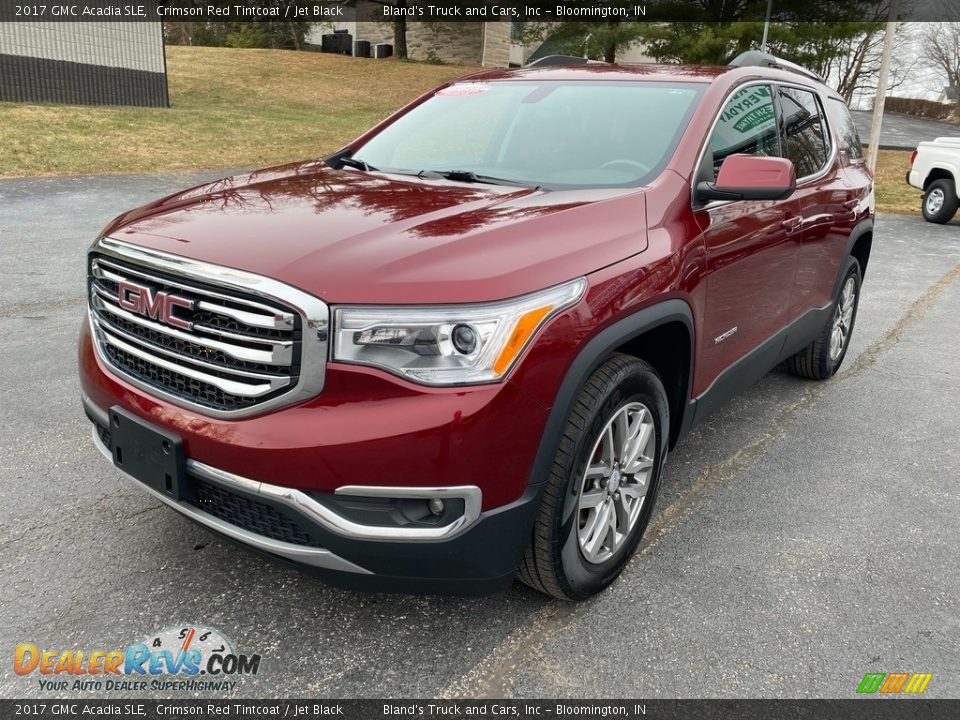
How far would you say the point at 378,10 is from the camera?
4212 centimetres

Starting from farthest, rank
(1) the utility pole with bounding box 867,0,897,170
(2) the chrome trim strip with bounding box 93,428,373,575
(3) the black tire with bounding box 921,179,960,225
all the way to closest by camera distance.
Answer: (1) the utility pole with bounding box 867,0,897,170 → (3) the black tire with bounding box 921,179,960,225 → (2) the chrome trim strip with bounding box 93,428,373,575

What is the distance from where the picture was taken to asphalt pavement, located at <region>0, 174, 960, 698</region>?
2420 millimetres

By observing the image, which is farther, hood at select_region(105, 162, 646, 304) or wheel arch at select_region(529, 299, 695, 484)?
wheel arch at select_region(529, 299, 695, 484)

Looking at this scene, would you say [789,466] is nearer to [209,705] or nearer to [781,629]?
[781,629]

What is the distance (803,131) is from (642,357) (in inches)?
84.4

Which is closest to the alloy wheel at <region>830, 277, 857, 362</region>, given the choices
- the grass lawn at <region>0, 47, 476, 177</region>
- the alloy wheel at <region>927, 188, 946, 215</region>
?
the alloy wheel at <region>927, 188, 946, 215</region>

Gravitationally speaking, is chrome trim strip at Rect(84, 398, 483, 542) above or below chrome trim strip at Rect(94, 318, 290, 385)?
below

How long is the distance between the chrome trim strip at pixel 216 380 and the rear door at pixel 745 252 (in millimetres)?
1679

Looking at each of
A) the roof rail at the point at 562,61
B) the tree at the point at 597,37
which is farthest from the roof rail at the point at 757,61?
the tree at the point at 597,37

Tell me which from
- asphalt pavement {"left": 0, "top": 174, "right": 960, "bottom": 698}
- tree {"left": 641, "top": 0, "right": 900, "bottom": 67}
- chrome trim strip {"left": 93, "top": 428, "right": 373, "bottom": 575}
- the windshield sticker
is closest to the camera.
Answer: chrome trim strip {"left": 93, "top": 428, "right": 373, "bottom": 575}

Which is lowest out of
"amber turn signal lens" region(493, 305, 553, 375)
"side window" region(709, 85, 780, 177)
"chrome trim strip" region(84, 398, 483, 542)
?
"chrome trim strip" region(84, 398, 483, 542)

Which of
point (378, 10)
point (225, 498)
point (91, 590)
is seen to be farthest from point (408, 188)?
point (378, 10)

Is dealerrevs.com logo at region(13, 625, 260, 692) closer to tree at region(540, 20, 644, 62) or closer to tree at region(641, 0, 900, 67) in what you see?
tree at region(641, 0, 900, 67)

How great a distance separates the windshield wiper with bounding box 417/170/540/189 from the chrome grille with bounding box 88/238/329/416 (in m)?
1.28
